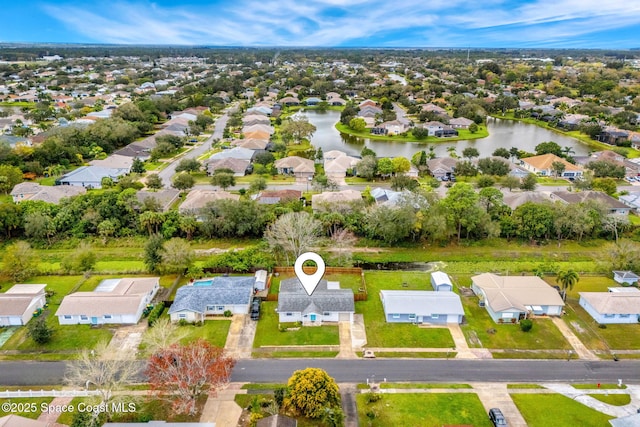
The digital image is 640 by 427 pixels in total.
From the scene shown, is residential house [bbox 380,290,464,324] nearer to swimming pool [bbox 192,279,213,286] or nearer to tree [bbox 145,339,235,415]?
tree [bbox 145,339,235,415]

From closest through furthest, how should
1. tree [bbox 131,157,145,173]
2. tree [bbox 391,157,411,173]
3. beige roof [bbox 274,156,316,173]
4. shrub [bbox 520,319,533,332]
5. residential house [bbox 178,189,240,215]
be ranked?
shrub [bbox 520,319,533,332] < residential house [bbox 178,189,240,215] < tree [bbox 391,157,411,173] < beige roof [bbox 274,156,316,173] < tree [bbox 131,157,145,173]

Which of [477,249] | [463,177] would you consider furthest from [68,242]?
[463,177]

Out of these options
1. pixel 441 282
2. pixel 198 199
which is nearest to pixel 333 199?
pixel 198 199

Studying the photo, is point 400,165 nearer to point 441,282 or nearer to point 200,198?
point 200,198

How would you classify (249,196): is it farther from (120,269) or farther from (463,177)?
(463,177)

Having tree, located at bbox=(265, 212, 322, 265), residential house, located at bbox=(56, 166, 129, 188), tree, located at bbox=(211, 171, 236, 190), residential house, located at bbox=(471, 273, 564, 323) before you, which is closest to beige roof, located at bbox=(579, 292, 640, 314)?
residential house, located at bbox=(471, 273, 564, 323)

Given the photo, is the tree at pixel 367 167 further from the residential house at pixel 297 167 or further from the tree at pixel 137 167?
the tree at pixel 137 167
